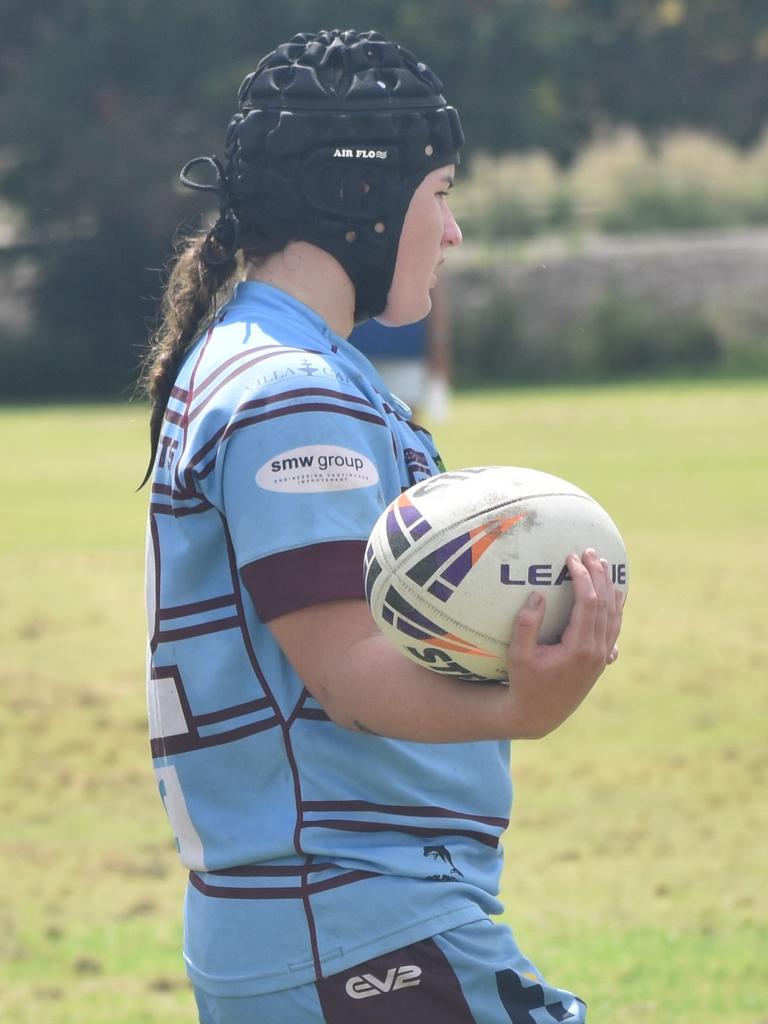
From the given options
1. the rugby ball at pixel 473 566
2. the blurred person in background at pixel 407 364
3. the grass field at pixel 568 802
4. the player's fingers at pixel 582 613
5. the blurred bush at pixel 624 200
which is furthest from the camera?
the blurred bush at pixel 624 200

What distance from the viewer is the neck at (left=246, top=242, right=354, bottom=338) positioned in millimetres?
2664

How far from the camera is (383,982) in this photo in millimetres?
2469

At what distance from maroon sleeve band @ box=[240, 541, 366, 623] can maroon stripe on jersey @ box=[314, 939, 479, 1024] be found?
539 millimetres

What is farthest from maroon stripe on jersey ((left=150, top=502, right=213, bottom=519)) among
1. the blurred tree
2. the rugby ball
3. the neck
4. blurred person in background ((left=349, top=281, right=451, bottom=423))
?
the blurred tree

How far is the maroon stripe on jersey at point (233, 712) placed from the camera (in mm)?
2469

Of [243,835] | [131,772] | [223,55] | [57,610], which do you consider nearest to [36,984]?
[131,772]

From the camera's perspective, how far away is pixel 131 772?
803cm

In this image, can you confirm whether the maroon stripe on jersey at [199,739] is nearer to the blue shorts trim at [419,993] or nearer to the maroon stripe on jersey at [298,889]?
the maroon stripe on jersey at [298,889]

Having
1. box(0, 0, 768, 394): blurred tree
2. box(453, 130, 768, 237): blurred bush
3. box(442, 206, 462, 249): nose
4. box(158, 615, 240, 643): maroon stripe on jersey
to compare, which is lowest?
box(453, 130, 768, 237): blurred bush

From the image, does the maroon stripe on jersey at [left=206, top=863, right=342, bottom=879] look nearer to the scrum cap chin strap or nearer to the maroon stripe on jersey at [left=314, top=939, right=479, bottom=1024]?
the maroon stripe on jersey at [left=314, top=939, right=479, bottom=1024]

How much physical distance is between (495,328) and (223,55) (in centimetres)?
918

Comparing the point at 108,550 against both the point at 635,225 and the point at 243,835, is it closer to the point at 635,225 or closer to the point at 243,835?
the point at 243,835

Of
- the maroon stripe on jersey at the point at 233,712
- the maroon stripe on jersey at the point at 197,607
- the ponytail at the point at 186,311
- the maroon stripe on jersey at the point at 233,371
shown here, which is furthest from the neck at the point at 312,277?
the maroon stripe on jersey at the point at 233,712

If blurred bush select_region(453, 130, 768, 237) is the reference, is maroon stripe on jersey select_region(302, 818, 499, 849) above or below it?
above
